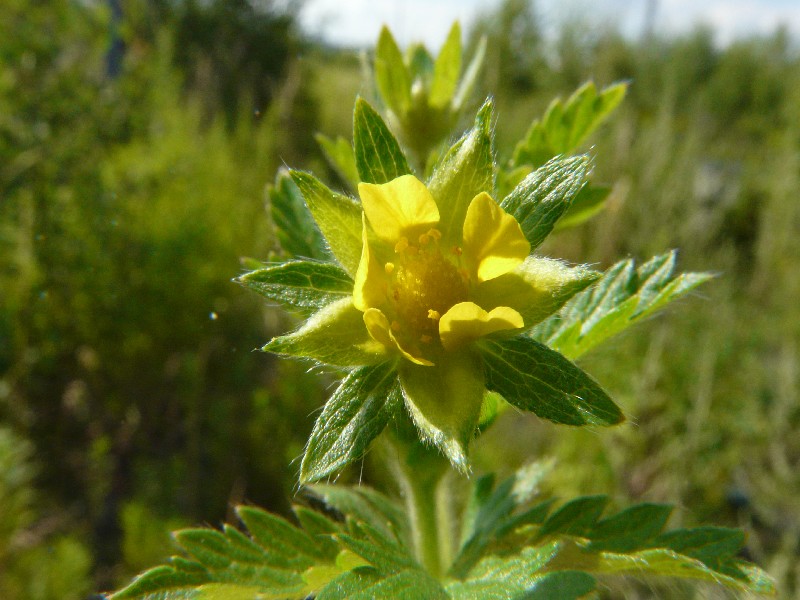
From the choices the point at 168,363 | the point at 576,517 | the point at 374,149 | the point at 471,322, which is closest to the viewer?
the point at 471,322

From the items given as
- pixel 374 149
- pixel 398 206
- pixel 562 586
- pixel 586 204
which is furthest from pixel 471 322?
pixel 586 204

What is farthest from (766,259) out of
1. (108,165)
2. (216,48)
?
(216,48)

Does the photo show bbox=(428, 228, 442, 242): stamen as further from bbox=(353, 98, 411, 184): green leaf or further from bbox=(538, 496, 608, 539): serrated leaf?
bbox=(538, 496, 608, 539): serrated leaf

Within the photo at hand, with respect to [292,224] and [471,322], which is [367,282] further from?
[292,224]

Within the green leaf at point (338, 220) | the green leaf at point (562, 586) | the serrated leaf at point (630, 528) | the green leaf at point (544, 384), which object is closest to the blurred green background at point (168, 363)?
the serrated leaf at point (630, 528)

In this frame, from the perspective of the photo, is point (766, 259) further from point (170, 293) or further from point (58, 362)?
point (58, 362)
